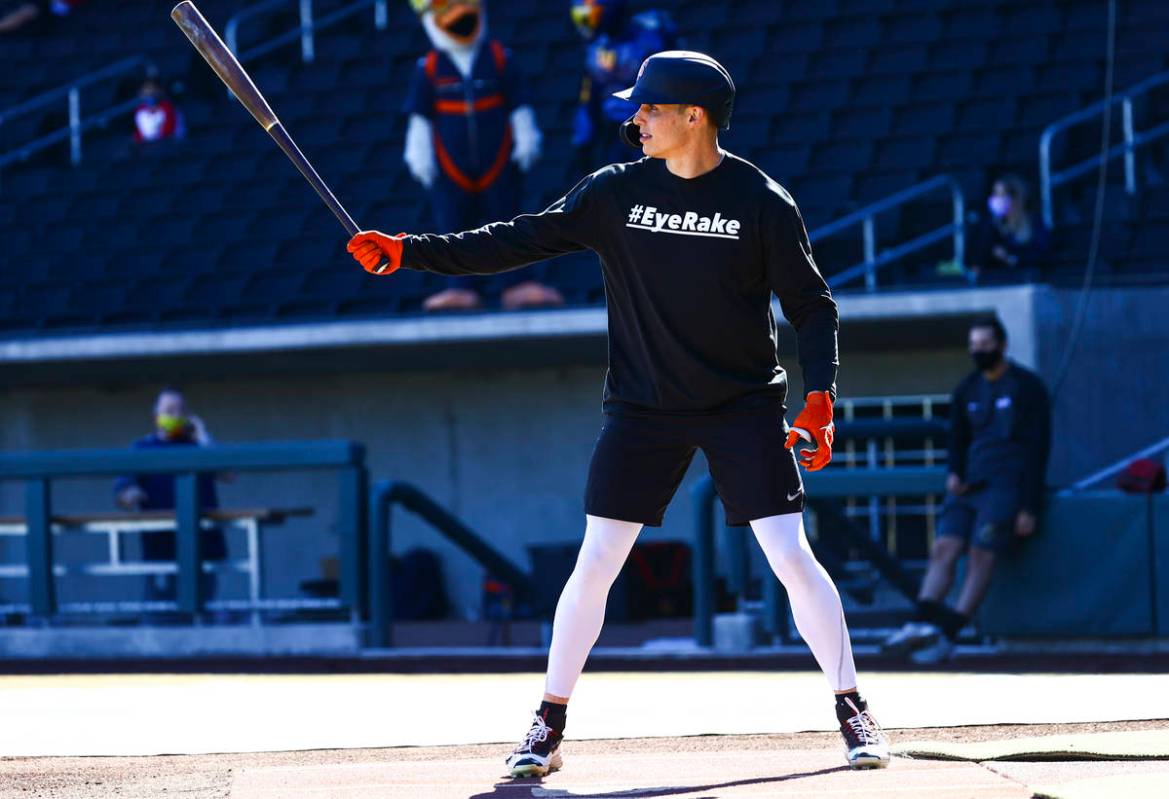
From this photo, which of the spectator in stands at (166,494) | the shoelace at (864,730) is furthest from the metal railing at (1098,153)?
the shoelace at (864,730)

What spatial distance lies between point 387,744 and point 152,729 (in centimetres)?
99

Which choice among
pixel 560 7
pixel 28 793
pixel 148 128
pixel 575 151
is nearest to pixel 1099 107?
pixel 575 151

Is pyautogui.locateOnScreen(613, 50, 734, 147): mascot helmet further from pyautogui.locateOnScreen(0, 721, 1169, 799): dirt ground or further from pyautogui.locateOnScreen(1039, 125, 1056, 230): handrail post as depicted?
pyautogui.locateOnScreen(1039, 125, 1056, 230): handrail post

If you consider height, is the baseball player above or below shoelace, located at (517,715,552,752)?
above

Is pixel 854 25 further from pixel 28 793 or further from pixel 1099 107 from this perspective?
pixel 28 793

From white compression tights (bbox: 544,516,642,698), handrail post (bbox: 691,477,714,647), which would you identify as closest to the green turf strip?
white compression tights (bbox: 544,516,642,698)

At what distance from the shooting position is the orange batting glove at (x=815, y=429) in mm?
4625

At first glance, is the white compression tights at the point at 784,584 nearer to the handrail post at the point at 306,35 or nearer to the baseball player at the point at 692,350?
the baseball player at the point at 692,350

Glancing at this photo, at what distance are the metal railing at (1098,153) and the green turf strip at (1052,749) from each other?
6.57m

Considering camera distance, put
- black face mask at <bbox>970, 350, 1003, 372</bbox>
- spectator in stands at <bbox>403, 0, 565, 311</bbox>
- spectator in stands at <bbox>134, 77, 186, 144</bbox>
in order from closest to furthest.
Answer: black face mask at <bbox>970, 350, 1003, 372</bbox> → spectator in stands at <bbox>403, 0, 565, 311</bbox> → spectator in stands at <bbox>134, 77, 186, 144</bbox>

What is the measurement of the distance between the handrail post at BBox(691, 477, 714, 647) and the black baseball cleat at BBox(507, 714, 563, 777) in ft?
14.6

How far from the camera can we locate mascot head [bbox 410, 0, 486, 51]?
1116cm

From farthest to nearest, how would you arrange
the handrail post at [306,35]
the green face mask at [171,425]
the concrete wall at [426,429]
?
A: the handrail post at [306,35], the concrete wall at [426,429], the green face mask at [171,425]

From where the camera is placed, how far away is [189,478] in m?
9.81
